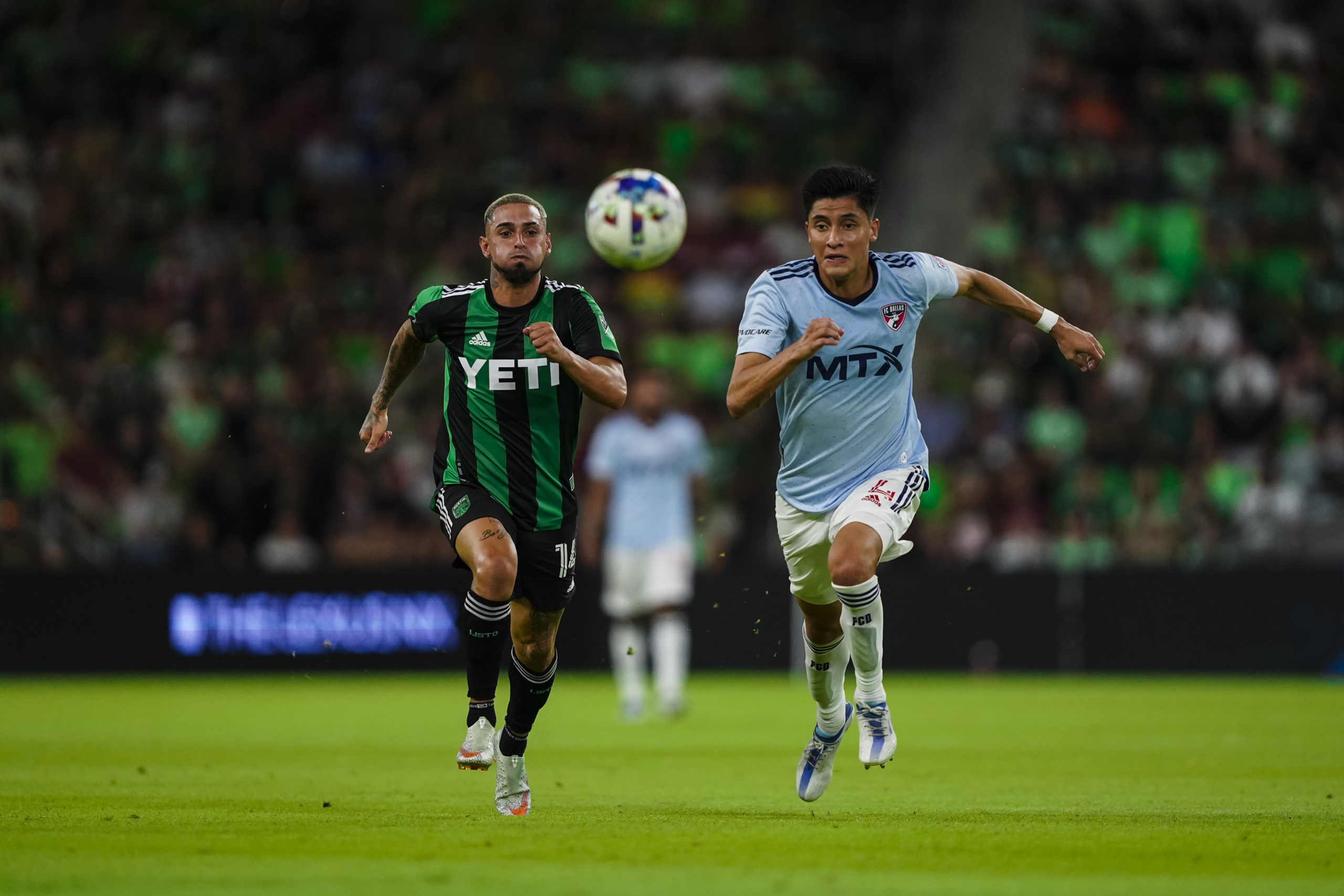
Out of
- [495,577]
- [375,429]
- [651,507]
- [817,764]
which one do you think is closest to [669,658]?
[651,507]

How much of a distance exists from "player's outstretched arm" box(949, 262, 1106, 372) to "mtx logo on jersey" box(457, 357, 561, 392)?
205 centimetres

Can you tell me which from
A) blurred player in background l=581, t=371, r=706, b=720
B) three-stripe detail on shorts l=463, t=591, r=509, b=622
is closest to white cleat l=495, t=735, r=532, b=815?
three-stripe detail on shorts l=463, t=591, r=509, b=622

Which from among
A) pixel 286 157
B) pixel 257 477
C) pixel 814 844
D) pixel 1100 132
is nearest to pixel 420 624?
pixel 257 477

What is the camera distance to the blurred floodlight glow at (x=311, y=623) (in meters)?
20.3

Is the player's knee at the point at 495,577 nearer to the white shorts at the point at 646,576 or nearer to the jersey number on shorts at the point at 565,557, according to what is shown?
the jersey number on shorts at the point at 565,557

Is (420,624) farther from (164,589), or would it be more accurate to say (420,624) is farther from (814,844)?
(814,844)

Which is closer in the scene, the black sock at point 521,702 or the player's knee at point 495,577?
the player's knee at point 495,577

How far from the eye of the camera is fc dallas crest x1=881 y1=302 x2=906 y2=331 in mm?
8922

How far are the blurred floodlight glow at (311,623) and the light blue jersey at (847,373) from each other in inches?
467

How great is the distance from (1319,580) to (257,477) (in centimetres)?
1146

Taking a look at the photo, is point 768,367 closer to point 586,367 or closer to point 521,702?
point 586,367

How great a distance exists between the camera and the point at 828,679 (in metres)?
9.27

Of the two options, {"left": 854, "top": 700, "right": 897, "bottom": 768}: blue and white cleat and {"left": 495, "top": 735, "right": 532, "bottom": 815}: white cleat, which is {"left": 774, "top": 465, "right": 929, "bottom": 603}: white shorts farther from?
{"left": 495, "top": 735, "right": 532, "bottom": 815}: white cleat

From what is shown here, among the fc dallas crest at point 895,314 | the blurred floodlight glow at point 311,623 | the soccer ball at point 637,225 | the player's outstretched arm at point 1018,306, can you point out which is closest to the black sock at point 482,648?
the fc dallas crest at point 895,314
